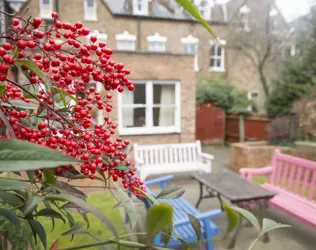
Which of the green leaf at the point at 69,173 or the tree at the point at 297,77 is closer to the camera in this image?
the green leaf at the point at 69,173

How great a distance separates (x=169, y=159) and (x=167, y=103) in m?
1.57

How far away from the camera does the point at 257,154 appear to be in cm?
741

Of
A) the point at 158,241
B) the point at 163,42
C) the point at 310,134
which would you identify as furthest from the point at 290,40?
the point at 158,241

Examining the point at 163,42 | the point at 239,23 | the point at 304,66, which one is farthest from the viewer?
the point at 239,23

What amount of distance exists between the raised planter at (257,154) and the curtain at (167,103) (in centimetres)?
196

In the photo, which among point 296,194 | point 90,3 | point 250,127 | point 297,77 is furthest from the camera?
point 90,3

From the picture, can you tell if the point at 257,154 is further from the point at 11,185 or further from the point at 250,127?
the point at 11,185

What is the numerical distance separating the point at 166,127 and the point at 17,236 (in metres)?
6.91

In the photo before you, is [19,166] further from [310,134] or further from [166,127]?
[310,134]

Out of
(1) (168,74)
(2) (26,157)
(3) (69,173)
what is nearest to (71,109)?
(3) (69,173)

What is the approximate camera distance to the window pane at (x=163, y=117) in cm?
766

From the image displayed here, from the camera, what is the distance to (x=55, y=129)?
0.74 m

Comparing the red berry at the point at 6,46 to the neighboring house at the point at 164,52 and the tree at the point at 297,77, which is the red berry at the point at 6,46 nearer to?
the neighboring house at the point at 164,52

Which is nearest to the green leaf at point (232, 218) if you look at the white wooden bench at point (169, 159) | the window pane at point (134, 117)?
the white wooden bench at point (169, 159)
